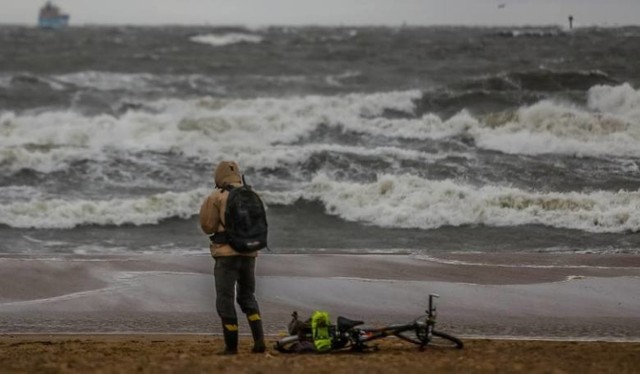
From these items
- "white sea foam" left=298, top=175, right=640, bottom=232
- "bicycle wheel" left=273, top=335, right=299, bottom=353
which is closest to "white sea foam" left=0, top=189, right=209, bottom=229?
"white sea foam" left=298, top=175, right=640, bottom=232

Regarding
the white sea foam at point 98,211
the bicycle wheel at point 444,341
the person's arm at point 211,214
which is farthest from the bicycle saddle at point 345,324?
the white sea foam at point 98,211

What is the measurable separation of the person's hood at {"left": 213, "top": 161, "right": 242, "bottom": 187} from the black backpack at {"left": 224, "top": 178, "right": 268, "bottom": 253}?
0.46 feet

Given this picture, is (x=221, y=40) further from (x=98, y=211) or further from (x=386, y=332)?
(x=386, y=332)

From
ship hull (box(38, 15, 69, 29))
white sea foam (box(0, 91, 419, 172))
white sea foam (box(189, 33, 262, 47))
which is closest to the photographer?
white sea foam (box(0, 91, 419, 172))

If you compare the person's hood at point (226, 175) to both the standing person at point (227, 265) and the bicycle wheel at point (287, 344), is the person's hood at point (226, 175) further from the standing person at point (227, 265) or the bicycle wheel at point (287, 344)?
the bicycle wheel at point (287, 344)

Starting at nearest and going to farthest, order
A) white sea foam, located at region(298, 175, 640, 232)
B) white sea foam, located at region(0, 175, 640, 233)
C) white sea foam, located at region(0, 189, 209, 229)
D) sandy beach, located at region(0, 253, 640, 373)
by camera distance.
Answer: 1. sandy beach, located at region(0, 253, 640, 373)
2. white sea foam, located at region(298, 175, 640, 232)
3. white sea foam, located at region(0, 175, 640, 233)
4. white sea foam, located at region(0, 189, 209, 229)

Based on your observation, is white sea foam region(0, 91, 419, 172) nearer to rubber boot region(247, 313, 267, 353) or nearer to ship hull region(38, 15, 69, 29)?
rubber boot region(247, 313, 267, 353)

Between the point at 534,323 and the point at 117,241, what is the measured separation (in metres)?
6.97

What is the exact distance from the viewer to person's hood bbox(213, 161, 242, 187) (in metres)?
7.14

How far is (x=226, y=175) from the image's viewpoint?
7.16m

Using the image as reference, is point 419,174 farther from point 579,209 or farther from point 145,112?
point 145,112

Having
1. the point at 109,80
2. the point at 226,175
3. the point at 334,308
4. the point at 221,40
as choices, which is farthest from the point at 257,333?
the point at 221,40

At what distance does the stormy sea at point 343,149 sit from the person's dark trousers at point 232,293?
5879 mm

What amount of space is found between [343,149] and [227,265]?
14.9m
